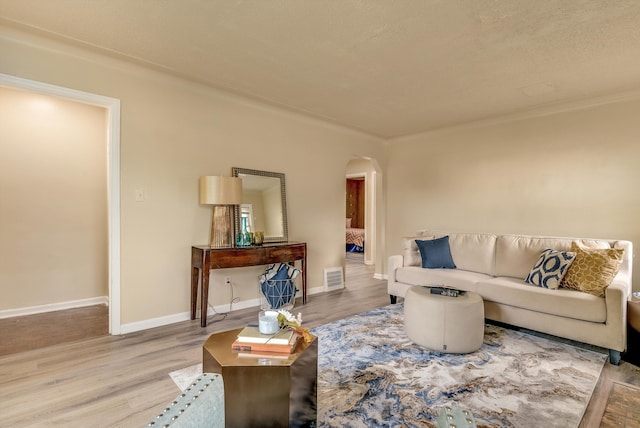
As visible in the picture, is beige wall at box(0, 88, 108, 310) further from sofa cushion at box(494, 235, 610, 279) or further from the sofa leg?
the sofa leg

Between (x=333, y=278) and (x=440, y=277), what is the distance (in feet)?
5.56

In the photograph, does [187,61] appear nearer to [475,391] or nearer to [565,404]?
[475,391]

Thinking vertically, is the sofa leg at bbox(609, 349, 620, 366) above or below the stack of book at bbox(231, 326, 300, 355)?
below

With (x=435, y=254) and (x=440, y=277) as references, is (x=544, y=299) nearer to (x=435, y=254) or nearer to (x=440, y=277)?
(x=440, y=277)

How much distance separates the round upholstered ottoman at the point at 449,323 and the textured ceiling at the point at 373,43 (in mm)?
2050

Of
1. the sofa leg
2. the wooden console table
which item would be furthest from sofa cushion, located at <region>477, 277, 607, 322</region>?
the wooden console table

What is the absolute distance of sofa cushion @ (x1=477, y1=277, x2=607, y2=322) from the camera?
267 cm

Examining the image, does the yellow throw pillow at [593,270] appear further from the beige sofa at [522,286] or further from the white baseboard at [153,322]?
the white baseboard at [153,322]

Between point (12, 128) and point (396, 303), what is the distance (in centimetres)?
479

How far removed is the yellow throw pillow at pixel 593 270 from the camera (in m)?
2.78

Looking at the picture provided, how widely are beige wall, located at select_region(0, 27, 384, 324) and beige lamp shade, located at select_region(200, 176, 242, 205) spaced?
210 mm

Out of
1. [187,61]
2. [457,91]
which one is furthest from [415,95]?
[187,61]

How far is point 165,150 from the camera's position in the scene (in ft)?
10.7

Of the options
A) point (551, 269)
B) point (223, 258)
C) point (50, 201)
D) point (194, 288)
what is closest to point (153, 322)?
point (194, 288)
